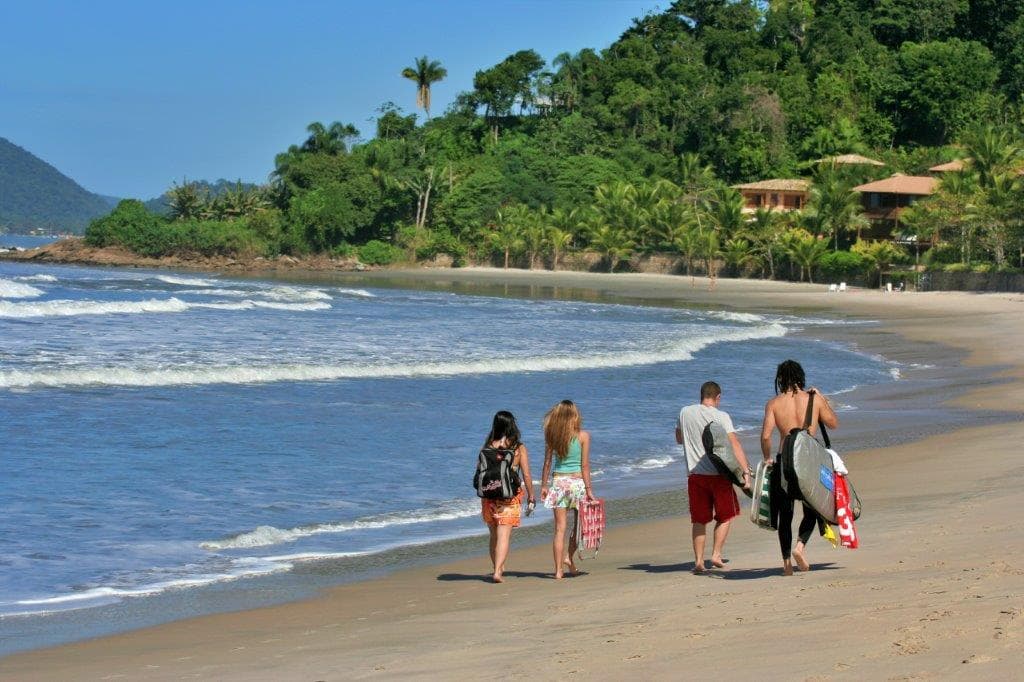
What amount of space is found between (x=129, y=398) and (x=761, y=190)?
61.7 m

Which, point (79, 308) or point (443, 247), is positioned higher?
point (443, 247)

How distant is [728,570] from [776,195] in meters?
70.3

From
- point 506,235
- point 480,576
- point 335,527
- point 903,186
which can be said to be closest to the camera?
point 480,576

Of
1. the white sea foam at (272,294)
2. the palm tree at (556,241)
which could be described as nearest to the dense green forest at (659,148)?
the palm tree at (556,241)

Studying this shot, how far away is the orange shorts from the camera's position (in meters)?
8.63

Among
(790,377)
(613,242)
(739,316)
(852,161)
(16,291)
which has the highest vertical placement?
(852,161)

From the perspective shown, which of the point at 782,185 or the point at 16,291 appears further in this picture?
the point at 782,185

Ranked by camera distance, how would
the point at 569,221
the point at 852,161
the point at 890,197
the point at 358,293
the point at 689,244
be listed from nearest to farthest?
the point at 358,293 < the point at 890,197 < the point at 689,244 < the point at 852,161 < the point at 569,221

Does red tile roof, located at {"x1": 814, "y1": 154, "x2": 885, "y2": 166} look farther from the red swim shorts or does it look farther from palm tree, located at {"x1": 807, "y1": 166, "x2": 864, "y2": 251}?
the red swim shorts

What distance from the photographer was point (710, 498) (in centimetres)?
867

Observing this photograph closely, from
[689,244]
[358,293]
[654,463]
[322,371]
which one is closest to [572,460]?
[654,463]

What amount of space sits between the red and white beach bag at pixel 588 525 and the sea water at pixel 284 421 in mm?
2017

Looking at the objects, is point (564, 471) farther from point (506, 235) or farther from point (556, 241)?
point (506, 235)

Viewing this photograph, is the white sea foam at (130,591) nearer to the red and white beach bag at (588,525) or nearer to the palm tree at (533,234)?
the red and white beach bag at (588,525)
